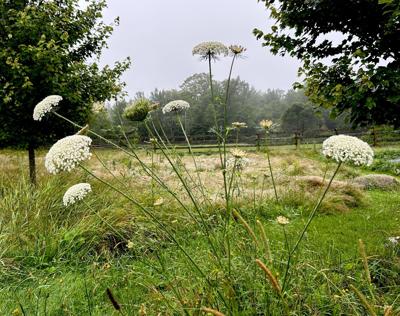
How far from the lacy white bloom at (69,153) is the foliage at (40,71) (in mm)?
4095

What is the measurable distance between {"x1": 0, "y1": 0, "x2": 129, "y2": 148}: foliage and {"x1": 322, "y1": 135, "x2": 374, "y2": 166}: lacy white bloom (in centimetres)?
486

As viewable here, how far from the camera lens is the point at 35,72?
17.8ft

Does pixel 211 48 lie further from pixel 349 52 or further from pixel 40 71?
pixel 40 71

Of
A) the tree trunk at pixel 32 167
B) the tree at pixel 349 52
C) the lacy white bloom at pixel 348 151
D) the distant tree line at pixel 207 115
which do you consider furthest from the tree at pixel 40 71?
the lacy white bloom at pixel 348 151

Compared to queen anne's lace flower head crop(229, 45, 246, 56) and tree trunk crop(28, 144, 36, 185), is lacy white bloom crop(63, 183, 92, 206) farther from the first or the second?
tree trunk crop(28, 144, 36, 185)

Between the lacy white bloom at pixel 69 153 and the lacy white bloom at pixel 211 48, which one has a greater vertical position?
the lacy white bloom at pixel 211 48

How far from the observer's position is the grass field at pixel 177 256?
179cm

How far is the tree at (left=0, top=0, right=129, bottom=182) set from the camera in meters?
5.35

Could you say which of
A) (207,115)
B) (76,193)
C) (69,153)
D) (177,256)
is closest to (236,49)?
(69,153)

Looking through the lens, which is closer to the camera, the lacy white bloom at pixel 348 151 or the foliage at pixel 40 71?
the lacy white bloom at pixel 348 151

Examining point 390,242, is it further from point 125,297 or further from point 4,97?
point 4,97

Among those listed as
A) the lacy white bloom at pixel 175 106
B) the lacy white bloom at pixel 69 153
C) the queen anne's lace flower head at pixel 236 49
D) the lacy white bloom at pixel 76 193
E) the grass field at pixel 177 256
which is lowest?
the grass field at pixel 177 256

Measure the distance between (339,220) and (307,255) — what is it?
2958mm

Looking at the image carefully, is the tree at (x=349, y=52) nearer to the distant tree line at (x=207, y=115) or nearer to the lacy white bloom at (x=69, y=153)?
the distant tree line at (x=207, y=115)
